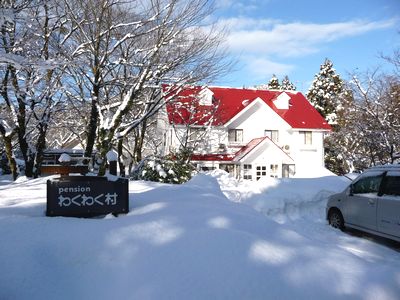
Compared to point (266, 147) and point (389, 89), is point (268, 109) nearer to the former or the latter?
point (266, 147)

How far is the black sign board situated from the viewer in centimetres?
522

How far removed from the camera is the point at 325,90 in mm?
46688

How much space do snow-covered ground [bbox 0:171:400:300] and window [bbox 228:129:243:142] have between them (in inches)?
968

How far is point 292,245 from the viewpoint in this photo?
454 centimetres

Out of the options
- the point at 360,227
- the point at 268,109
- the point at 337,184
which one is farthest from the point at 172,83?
the point at 268,109

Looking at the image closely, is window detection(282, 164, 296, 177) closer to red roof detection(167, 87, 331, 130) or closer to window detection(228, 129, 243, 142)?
red roof detection(167, 87, 331, 130)

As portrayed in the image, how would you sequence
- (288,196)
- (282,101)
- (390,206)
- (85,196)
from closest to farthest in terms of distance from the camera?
(85,196)
(390,206)
(288,196)
(282,101)

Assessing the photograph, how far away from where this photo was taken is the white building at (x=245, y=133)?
91.7ft

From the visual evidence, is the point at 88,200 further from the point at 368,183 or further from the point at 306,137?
the point at 306,137

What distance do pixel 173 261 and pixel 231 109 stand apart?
2707cm

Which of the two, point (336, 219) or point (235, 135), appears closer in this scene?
point (336, 219)

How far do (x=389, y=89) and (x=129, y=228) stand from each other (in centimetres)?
2528

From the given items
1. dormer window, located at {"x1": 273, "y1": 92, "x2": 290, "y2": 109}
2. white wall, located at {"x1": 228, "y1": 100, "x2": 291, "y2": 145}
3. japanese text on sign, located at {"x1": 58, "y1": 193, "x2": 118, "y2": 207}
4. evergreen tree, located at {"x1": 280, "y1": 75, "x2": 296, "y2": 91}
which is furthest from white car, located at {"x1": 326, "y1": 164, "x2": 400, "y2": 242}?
evergreen tree, located at {"x1": 280, "y1": 75, "x2": 296, "y2": 91}

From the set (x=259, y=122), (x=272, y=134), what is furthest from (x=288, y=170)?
(x=259, y=122)
